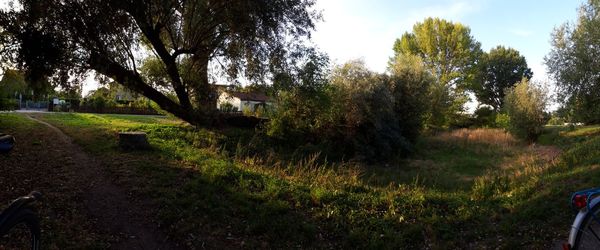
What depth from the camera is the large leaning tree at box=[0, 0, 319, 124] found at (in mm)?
12016

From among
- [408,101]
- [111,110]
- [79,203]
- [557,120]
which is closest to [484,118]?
[557,120]

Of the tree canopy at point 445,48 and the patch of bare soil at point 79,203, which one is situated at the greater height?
the tree canopy at point 445,48

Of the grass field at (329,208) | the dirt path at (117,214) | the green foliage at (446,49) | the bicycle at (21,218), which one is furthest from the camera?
the green foliage at (446,49)

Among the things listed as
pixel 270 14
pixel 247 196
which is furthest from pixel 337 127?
pixel 247 196

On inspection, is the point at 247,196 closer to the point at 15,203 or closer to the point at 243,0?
the point at 15,203

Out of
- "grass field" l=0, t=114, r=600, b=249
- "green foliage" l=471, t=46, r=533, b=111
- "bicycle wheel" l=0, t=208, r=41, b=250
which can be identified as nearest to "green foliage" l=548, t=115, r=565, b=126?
"grass field" l=0, t=114, r=600, b=249

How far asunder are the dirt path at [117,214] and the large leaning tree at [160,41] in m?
4.29

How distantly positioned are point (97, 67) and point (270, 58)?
231 inches

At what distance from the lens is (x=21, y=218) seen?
12.9 feet

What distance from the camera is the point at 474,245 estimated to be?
6.47 metres

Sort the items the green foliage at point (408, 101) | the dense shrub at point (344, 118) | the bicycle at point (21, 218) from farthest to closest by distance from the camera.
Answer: the green foliage at point (408, 101), the dense shrub at point (344, 118), the bicycle at point (21, 218)

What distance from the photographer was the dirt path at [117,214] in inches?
258

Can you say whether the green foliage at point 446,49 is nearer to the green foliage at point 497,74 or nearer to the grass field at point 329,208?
the green foliage at point 497,74

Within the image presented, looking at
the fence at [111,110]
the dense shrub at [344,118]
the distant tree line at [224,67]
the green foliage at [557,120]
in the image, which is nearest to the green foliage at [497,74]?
the green foliage at [557,120]
